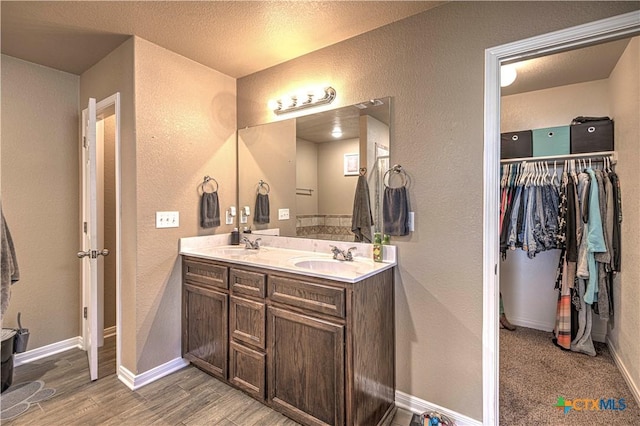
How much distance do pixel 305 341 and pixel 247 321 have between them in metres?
0.48

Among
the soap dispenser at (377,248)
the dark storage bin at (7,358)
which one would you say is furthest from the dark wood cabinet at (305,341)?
the dark storage bin at (7,358)

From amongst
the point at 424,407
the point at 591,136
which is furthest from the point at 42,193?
the point at 591,136

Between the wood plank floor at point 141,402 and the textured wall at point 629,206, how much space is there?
1.77 meters

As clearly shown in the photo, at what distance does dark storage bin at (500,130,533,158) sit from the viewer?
3.10m

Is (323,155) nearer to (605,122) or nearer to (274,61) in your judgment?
(274,61)

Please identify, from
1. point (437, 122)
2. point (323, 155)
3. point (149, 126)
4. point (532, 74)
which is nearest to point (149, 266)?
point (149, 126)

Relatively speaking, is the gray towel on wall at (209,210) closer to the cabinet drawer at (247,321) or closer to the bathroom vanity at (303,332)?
the bathroom vanity at (303,332)

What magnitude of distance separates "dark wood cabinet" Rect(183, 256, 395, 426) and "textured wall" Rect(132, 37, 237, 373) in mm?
376

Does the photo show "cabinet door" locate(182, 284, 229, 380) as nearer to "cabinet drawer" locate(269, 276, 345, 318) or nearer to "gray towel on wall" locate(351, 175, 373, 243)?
"cabinet drawer" locate(269, 276, 345, 318)

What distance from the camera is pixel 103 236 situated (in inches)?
120

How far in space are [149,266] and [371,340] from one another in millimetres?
1681

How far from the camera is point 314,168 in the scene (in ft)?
8.17

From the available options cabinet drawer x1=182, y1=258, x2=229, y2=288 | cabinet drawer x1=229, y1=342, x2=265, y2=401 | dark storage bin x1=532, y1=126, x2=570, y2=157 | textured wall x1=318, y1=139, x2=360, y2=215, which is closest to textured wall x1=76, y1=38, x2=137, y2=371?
cabinet drawer x1=182, y1=258, x2=229, y2=288

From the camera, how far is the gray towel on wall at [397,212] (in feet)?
6.44
